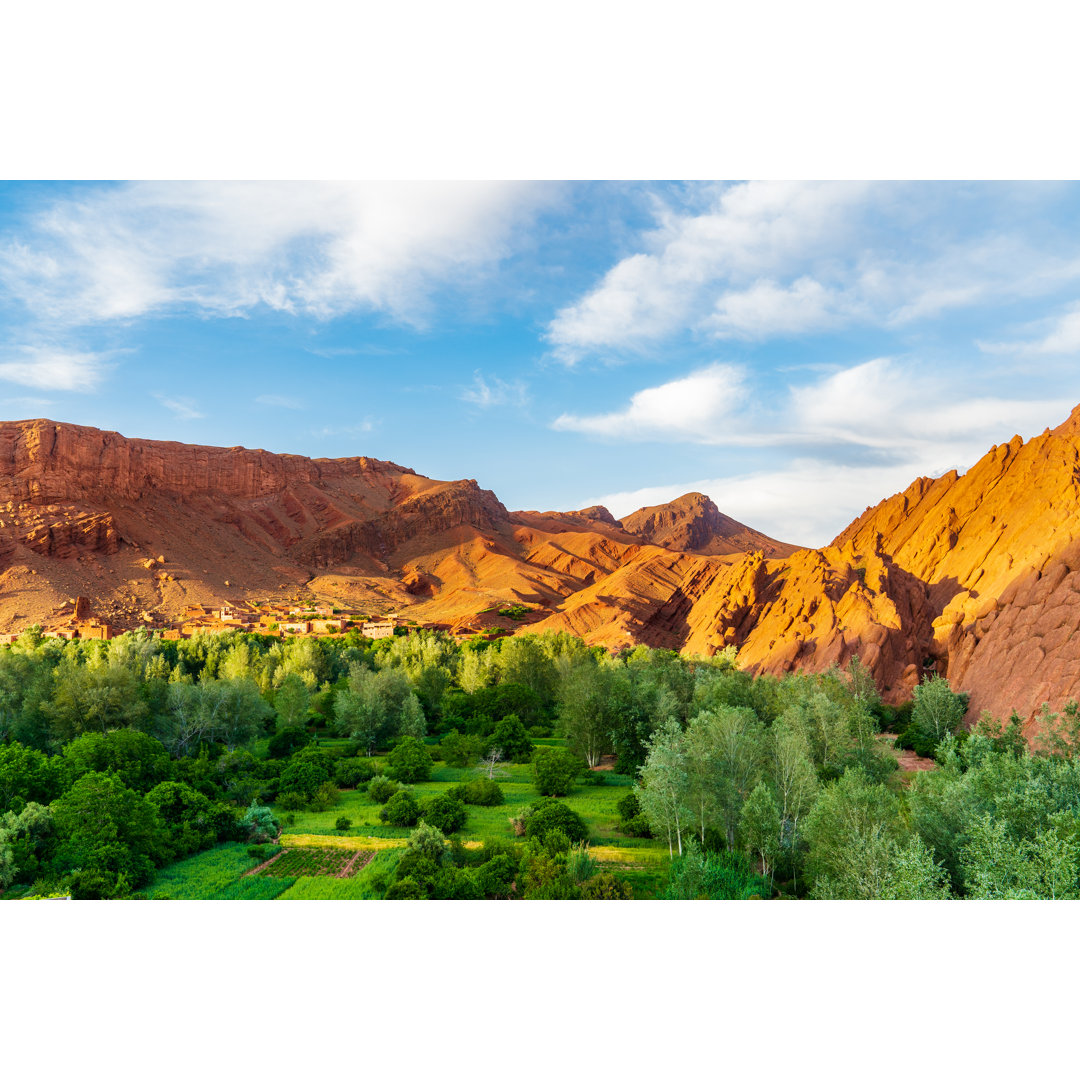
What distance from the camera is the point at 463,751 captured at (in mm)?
38562

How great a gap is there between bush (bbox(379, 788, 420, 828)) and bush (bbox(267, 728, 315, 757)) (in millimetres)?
15377

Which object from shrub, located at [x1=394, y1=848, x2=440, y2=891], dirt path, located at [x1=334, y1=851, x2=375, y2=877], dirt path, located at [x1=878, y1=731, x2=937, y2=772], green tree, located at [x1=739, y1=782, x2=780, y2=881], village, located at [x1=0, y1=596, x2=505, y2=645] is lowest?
dirt path, located at [x1=878, y1=731, x2=937, y2=772]

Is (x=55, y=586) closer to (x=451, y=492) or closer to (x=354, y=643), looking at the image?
(x=354, y=643)

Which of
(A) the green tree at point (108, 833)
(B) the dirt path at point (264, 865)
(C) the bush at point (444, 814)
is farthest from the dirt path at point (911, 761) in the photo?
(A) the green tree at point (108, 833)

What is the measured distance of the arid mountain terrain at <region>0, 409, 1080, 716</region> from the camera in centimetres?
5253

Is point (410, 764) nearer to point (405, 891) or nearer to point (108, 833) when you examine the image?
point (108, 833)

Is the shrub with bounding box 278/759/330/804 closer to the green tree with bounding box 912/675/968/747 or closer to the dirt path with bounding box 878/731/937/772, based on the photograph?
the dirt path with bounding box 878/731/937/772

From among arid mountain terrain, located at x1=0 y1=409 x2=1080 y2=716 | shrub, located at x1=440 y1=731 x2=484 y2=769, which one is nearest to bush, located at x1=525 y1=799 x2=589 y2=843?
shrub, located at x1=440 y1=731 x2=484 y2=769

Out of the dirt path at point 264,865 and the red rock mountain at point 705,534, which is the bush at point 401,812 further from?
the red rock mountain at point 705,534

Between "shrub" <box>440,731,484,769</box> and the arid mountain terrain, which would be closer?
"shrub" <box>440,731,484,769</box>

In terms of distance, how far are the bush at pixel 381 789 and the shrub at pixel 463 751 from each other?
830 cm

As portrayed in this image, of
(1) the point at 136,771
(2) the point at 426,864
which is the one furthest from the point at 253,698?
(2) the point at 426,864

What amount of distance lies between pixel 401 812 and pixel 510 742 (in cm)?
1688

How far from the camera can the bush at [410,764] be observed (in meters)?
33.9
